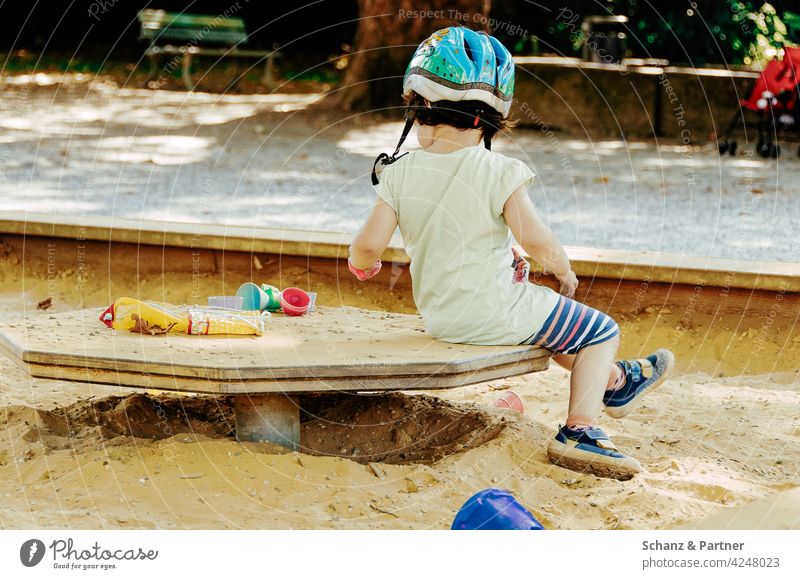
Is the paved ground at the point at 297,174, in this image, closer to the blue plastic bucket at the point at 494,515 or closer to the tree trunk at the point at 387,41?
the tree trunk at the point at 387,41

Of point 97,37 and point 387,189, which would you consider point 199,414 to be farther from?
point 97,37

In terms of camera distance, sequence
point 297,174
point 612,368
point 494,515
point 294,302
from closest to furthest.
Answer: point 494,515, point 612,368, point 294,302, point 297,174

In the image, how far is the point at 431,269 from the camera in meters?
3.12

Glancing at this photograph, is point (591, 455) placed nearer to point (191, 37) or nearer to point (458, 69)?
point (458, 69)

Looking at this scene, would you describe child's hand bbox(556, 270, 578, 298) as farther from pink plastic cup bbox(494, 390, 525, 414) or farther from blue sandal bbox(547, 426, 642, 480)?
pink plastic cup bbox(494, 390, 525, 414)

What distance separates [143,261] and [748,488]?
3.02 metres

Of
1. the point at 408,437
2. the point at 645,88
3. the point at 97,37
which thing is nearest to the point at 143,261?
the point at 408,437

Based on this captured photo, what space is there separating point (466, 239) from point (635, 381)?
2.59 feet

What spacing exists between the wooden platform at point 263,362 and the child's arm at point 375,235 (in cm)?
26

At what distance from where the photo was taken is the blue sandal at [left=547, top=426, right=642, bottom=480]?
10.2 ft

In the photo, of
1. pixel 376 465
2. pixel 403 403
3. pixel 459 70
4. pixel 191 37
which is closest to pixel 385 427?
pixel 403 403

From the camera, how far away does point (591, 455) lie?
312 cm

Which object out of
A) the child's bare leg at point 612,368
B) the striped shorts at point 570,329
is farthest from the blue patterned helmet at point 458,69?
the child's bare leg at point 612,368

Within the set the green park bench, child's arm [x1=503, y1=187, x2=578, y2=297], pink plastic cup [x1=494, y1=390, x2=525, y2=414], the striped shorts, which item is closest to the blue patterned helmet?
child's arm [x1=503, y1=187, x2=578, y2=297]
